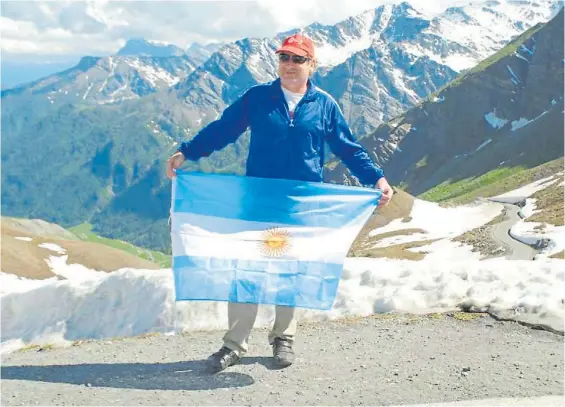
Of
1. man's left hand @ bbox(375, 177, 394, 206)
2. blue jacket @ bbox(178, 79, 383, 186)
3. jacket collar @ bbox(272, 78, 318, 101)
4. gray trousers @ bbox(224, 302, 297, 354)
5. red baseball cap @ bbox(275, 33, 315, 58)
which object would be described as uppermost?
red baseball cap @ bbox(275, 33, 315, 58)

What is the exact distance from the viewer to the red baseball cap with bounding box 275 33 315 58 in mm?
9359

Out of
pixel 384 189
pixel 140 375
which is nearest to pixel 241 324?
pixel 140 375

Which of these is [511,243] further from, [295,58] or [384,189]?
[295,58]

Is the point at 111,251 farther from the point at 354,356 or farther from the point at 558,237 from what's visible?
the point at 354,356

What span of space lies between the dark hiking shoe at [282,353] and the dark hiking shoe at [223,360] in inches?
25.7

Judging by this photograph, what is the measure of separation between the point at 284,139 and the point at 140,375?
4.56 m

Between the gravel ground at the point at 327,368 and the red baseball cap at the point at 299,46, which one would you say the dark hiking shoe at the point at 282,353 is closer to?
the gravel ground at the point at 327,368

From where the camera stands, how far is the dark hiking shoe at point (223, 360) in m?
9.59

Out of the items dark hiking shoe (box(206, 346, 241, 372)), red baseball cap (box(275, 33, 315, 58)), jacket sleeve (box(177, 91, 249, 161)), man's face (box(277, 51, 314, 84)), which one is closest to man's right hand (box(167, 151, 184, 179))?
jacket sleeve (box(177, 91, 249, 161))

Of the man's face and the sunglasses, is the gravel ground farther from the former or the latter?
the sunglasses

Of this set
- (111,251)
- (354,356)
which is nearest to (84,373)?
(354,356)

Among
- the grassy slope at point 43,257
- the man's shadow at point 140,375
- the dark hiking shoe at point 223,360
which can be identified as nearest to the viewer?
the man's shadow at point 140,375

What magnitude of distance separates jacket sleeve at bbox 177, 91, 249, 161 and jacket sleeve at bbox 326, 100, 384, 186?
4.70 feet

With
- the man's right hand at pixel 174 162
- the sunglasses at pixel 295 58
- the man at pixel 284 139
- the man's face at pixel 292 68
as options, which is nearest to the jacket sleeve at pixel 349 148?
the man at pixel 284 139
